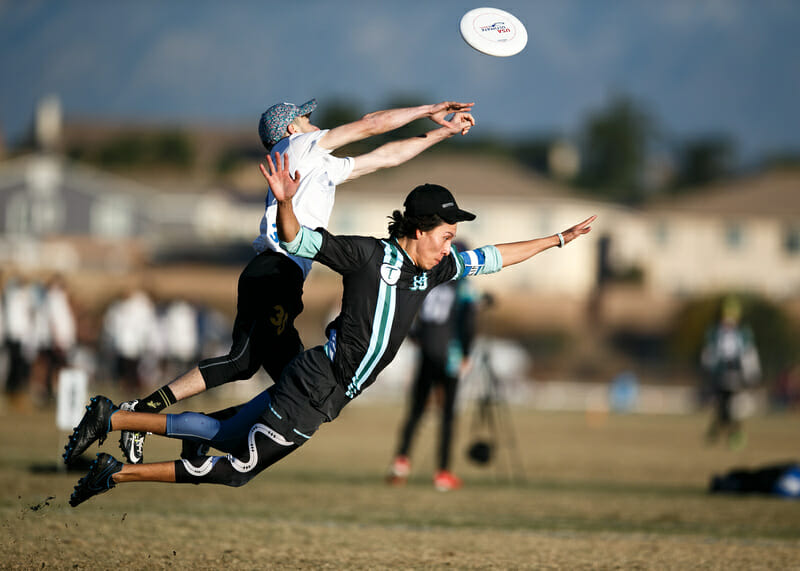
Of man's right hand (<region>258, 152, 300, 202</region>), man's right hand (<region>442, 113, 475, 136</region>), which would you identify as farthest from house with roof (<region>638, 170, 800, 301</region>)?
man's right hand (<region>258, 152, 300, 202</region>)

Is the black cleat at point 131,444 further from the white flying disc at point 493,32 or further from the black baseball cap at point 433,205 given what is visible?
the white flying disc at point 493,32

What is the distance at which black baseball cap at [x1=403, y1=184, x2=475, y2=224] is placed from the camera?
6.17 metres

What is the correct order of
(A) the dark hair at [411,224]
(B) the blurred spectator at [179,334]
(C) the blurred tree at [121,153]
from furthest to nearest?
(C) the blurred tree at [121,153] → (B) the blurred spectator at [179,334] → (A) the dark hair at [411,224]

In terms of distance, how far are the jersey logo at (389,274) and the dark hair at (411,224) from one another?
232 millimetres

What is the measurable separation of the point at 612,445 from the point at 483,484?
7156 millimetres

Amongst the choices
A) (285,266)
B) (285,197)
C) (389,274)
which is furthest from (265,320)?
(285,197)

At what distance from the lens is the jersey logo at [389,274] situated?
20.1 feet

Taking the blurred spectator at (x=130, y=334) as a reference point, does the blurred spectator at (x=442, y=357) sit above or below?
below

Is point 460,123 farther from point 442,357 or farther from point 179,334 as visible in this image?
point 179,334

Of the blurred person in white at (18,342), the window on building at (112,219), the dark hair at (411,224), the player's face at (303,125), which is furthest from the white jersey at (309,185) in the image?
the window on building at (112,219)

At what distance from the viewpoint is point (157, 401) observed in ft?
22.9

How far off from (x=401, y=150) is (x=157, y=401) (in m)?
2.19

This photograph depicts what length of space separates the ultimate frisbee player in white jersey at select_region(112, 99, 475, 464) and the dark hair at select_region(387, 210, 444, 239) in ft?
2.90

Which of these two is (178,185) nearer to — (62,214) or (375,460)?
(62,214)
